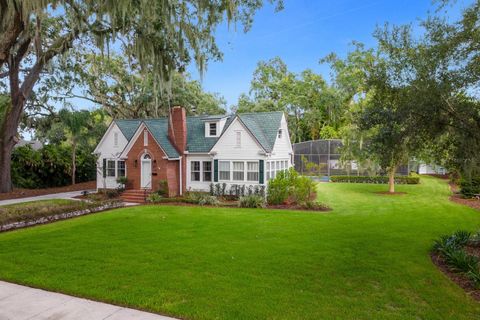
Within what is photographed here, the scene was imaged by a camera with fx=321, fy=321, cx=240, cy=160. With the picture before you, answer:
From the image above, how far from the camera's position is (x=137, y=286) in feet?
19.2

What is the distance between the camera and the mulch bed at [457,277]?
5.92 m

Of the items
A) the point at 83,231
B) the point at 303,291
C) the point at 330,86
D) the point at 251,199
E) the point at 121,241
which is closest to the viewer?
the point at 303,291

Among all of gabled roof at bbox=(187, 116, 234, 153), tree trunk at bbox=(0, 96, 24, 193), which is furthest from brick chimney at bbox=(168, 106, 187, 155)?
tree trunk at bbox=(0, 96, 24, 193)

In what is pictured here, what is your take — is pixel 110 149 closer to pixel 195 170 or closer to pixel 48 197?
pixel 48 197

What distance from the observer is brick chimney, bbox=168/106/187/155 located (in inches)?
775

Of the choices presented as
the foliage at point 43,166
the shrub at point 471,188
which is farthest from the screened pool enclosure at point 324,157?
the foliage at point 43,166

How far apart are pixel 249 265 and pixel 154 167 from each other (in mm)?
13145

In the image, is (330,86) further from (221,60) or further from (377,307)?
(377,307)

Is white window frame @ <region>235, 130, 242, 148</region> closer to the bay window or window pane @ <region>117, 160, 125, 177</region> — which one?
the bay window

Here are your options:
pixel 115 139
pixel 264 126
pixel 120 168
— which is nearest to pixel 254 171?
pixel 264 126

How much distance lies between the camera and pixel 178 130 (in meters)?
19.8

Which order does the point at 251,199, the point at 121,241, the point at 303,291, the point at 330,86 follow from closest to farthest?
the point at 303,291
the point at 121,241
the point at 251,199
the point at 330,86

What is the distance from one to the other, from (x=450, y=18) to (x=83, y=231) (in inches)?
449

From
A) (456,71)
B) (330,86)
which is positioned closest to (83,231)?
(456,71)
